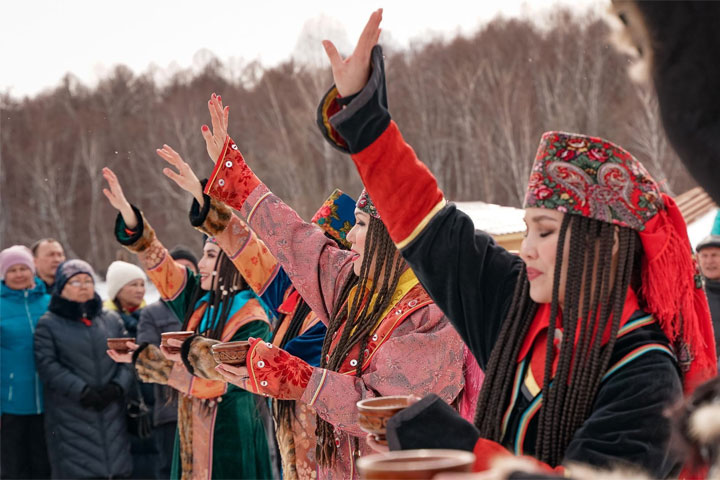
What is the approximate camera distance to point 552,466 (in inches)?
75.5

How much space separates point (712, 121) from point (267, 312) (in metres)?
3.95

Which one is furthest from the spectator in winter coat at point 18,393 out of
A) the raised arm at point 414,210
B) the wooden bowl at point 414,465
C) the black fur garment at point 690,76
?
the black fur garment at point 690,76

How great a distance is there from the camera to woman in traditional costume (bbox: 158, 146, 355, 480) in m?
3.83

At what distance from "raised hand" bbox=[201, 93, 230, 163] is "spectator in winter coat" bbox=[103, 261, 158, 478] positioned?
154 inches

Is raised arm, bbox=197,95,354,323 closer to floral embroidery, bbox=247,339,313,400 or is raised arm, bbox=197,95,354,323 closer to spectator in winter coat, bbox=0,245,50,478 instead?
floral embroidery, bbox=247,339,313,400

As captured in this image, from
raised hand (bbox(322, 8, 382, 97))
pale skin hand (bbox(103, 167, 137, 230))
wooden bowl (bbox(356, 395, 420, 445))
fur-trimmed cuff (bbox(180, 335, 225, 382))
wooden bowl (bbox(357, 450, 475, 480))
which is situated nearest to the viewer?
wooden bowl (bbox(357, 450, 475, 480))

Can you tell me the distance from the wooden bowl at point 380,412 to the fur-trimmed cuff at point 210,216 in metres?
2.15

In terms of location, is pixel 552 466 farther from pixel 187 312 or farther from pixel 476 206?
pixel 476 206

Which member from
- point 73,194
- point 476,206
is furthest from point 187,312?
point 73,194

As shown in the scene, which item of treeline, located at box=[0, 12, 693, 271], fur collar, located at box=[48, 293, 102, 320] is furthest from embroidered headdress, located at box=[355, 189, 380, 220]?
treeline, located at box=[0, 12, 693, 271]

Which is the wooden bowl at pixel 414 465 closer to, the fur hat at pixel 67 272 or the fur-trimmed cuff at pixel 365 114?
the fur-trimmed cuff at pixel 365 114

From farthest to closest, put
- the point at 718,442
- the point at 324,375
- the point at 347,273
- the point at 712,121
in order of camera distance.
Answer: the point at 347,273
the point at 324,375
the point at 712,121
the point at 718,442

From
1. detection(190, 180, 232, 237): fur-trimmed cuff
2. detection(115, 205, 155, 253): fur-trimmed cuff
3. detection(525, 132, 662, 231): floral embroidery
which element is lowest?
detection(115, 205, 155, 253): fur-trimmed cuff

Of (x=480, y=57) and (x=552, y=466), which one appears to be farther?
(x=480, y=57)
